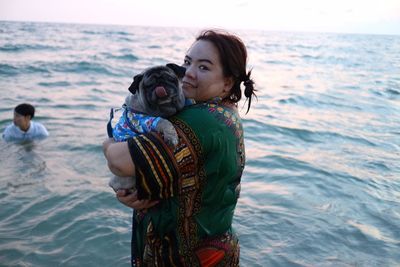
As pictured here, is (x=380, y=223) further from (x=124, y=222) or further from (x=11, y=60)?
(x=11, y=60)

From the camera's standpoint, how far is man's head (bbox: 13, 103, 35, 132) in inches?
353

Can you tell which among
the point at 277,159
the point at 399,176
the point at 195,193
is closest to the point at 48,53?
the point at 277,159

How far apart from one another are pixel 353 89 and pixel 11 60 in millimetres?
16680

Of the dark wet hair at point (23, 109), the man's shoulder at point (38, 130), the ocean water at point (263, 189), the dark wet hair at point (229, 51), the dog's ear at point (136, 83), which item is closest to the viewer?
the dog's ear at point (136, 83)

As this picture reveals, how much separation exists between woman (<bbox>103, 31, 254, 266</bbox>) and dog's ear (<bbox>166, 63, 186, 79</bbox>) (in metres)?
0.06

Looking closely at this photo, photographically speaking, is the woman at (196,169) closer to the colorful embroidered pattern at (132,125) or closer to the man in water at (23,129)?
the colorful embroidered pattern at (132,125)

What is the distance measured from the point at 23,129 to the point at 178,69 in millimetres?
7884

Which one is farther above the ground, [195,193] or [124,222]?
[195,193]

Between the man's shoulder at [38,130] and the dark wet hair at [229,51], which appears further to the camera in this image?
the man's shoulder at [38,130]

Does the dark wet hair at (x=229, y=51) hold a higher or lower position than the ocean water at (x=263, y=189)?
higher

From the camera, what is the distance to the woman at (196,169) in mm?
1845

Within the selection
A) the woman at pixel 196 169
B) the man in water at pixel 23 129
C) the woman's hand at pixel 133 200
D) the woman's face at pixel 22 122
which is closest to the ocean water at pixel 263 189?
the man in water at pixel 23 129

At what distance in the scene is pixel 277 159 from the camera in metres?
8.32

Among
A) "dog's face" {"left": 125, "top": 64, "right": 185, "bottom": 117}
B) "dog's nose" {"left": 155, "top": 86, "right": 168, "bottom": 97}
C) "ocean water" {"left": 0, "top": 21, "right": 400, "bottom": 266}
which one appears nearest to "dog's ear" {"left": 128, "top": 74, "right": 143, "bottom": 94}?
"dog's face" {"left": 125, "top": 64, "right": 185, "bottom": 117}
